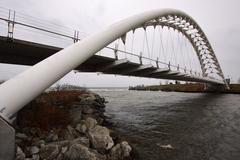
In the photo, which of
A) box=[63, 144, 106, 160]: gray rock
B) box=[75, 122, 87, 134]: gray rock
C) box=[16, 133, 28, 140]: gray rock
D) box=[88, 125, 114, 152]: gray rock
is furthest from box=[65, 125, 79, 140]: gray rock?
box=[63, 144, 106, 160]: gray rock

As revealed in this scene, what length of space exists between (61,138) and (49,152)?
1959 millimetres

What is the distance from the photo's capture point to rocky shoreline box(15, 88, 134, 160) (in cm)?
636

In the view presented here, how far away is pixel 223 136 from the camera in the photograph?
11703mm

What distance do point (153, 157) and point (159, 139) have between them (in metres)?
2.74

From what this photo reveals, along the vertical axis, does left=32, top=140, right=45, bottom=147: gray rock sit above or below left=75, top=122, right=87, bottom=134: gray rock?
below

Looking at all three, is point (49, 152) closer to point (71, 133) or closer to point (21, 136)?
point (21, 136)

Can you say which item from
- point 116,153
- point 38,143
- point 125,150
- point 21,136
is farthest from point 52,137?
point 125,150

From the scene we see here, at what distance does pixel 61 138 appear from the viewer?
8.35 meters

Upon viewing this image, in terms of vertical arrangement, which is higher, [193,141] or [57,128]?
[57,128]

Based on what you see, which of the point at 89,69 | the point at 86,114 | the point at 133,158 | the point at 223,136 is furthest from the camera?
the point at 89,69

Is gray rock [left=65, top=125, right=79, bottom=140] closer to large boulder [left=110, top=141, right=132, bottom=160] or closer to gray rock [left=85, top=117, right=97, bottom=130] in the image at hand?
gray rock [left=85, top=117, right=97, bottom=130]

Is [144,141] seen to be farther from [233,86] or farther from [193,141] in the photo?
[233,86]

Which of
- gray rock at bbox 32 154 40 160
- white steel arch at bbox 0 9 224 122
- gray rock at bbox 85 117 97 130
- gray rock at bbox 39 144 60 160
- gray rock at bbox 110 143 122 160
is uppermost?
white steel arch at bbox 0 9 224 122

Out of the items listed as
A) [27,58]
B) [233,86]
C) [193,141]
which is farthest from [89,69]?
[233,86]
